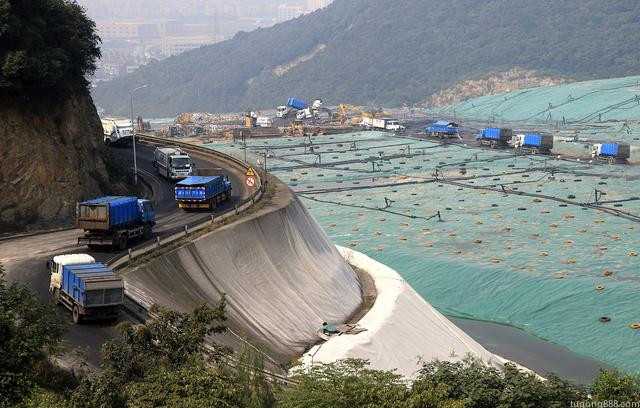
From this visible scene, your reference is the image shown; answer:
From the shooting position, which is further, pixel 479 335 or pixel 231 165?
pixel 231 165

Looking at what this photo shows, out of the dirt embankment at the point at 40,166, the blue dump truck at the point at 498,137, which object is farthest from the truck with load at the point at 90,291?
the blue dump truck at the point at 498,137

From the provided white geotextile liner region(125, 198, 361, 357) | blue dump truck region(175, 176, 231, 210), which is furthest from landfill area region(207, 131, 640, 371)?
blue dump truck region(175, 176, 231, 210)

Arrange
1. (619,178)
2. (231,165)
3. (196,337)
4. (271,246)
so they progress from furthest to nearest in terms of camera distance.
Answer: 1. (619,178)
2. (231,165)
3. (271,246)
4. (196,337)

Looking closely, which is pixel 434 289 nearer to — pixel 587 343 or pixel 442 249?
pixel 442 249

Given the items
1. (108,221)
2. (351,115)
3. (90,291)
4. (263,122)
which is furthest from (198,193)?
(351,115)

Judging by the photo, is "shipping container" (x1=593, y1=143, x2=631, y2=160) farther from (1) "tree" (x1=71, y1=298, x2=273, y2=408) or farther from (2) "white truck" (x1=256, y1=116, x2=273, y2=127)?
(1) "tree" (x1=71, y1=298, x2=273, y2=408)

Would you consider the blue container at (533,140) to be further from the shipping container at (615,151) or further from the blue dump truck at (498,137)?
the shipping container at (615,151)

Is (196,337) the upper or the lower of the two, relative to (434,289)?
upper

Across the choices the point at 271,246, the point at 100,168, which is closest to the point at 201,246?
the point at 271,246

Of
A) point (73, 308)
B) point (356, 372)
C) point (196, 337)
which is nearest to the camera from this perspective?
point (356, 372)
